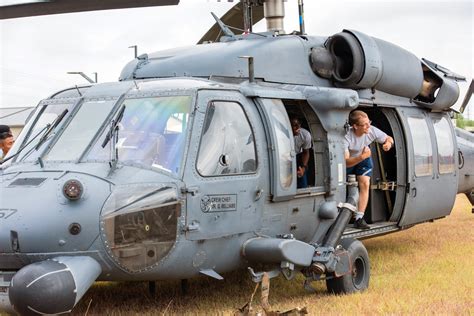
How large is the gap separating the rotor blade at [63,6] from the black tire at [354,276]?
2.83 m

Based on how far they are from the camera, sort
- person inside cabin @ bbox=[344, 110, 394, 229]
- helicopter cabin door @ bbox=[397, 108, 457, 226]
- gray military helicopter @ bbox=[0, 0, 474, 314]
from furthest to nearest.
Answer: helicopter cabin door @ bbox=[397, 108, 457, 226], person inside cabin @ bbox=[344, 110, 394, 229], gray military helicopter @ bbox=[0, 0, 474, 314]

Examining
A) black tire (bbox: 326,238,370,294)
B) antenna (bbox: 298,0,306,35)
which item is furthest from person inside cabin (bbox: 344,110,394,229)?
antenna (bbox: 298,0,306,35)

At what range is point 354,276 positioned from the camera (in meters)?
7.10

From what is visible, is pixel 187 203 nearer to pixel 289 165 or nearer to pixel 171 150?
pixel 171 150

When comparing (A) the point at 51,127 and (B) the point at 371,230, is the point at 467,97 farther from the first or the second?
(A) the point at 51,127

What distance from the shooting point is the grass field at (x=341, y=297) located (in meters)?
6.14

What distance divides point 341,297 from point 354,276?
470mm

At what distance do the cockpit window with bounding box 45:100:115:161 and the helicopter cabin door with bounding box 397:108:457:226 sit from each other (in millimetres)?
3781

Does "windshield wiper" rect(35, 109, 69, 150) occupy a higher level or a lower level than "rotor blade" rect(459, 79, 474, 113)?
higher

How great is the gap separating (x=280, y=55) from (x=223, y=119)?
154 cm

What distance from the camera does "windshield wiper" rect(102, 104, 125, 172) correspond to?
18.7ft

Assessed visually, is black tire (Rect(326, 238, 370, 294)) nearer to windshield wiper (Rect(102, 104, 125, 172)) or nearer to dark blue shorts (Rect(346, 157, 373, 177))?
dark blue shorts (Rect(346, 157, 373, 177))

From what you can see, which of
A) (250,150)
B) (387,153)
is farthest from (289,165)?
(387,153)

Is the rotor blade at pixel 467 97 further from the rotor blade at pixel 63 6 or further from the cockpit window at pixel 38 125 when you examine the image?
the cockpit window at pixel 38 125
